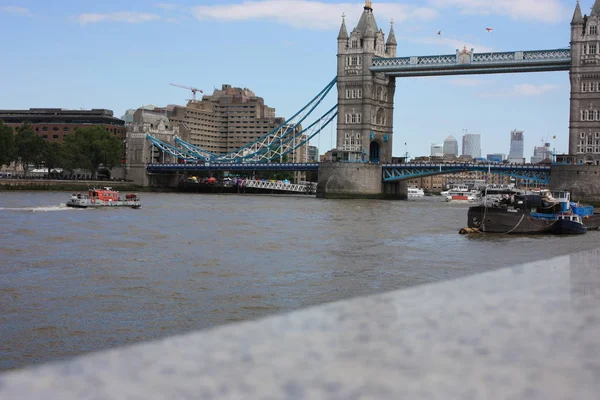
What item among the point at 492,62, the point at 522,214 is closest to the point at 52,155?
the point at 492,62

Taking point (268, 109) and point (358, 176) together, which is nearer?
point (358, 176)

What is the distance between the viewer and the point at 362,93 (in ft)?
234

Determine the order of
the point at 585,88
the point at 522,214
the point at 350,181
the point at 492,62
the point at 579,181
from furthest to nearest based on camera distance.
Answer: the point at 350,181
the point at 492,62
the point at 585,88
the point at 579,181
the point at 522,214

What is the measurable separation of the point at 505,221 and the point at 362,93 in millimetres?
43661

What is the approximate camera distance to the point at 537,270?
1210 centimetres

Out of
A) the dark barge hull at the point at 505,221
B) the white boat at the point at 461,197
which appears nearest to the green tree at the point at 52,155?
the white boat at the point at 461,197

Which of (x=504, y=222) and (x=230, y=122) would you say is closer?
(x=504, y=222)

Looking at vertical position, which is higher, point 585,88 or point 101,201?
point 585,88

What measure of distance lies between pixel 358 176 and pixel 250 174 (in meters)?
47.3

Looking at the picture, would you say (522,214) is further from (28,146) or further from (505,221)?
(28,146)

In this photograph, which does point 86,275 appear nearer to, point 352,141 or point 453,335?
point 453,335

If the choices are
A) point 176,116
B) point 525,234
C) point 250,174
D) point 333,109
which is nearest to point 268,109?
point 176,116

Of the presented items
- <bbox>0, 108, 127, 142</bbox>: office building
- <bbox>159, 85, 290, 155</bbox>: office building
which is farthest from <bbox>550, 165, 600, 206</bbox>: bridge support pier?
<bbox>159, 85, 290, 155</bbox>: office building

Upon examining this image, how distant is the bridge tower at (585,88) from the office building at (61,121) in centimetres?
6676
